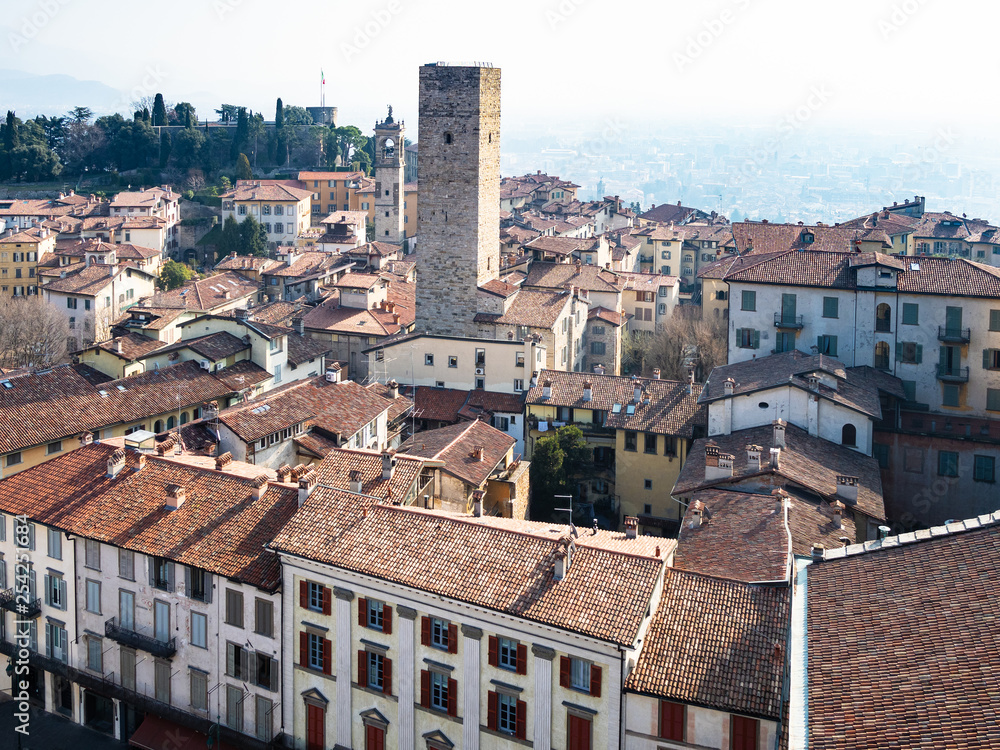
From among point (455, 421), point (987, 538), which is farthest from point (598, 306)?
point (987, 538)

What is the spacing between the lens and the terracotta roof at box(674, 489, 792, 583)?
22.7m

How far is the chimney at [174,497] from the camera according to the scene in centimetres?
2588

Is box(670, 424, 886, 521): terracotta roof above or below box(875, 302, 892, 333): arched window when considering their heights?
below

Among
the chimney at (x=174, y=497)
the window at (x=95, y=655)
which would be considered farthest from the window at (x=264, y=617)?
the window at (x=95, y=655)

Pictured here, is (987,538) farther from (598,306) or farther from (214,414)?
(598,306)

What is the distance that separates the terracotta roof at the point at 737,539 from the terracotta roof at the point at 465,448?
7251 millimetres

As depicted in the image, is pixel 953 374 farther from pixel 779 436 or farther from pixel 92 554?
pixel 92 554

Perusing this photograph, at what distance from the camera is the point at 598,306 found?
57438mm

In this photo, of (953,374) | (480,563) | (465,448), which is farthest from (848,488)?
(953,374)

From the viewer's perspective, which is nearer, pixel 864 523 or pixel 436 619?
pixel 436 619

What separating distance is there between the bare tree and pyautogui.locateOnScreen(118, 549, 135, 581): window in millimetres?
32877

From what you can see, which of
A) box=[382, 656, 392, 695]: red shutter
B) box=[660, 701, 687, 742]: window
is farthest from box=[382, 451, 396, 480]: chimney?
box=[660, 701, 687, 742]: window

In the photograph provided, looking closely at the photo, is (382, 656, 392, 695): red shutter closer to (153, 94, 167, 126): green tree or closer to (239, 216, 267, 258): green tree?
(239, 216, 267, 258): green tree

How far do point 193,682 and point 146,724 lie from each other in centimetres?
170
